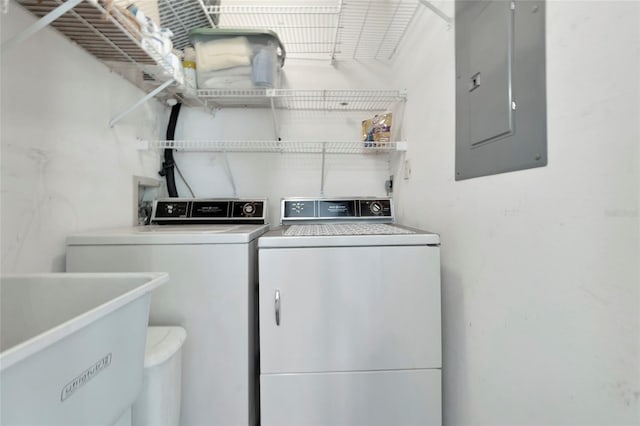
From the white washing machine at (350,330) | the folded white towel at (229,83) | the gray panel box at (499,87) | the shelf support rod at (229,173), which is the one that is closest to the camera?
the gray panel box at (499,87)

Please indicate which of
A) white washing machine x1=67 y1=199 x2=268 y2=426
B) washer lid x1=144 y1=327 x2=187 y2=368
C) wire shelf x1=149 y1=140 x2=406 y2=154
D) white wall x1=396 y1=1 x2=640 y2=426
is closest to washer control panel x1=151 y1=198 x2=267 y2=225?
wire shelf x1=149 y1=140 x2=406 y2=154

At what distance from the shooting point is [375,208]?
1.70 m

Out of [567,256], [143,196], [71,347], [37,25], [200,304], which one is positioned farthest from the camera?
[143,196]

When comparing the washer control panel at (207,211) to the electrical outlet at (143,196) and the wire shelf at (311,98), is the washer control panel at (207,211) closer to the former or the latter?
the electrical outlet at (143,196)

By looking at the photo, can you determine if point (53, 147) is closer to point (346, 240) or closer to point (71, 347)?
point (71, 347)

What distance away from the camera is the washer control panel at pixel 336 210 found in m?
1.69

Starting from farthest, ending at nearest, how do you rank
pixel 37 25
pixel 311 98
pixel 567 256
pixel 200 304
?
pixel 311 98 → pixel 200 304 → pixel 37 25 → pixel 567 256

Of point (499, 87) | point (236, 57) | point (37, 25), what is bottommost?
point (499, 87)

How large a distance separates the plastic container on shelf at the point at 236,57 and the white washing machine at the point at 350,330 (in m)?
1.05

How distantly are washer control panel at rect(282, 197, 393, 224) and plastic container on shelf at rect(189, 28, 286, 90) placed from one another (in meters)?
0.73

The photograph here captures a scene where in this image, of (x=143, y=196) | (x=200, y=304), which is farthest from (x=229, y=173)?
(x=200, y=304)

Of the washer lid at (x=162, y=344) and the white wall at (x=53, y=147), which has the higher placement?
the white wall at (x=53, y=147)

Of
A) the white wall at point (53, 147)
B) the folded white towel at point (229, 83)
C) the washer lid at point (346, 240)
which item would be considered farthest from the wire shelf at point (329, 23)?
the washer lid at point (346, 240)

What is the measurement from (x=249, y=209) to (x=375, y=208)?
31.0 inches
